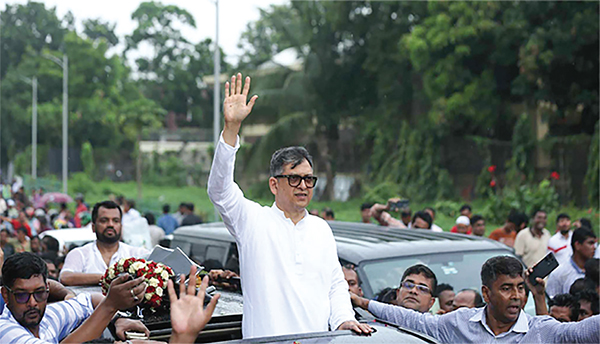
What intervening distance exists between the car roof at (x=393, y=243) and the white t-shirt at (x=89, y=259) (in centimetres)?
166

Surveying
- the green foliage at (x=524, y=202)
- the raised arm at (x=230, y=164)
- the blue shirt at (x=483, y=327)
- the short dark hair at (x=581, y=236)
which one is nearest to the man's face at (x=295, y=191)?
the raised arm at (x=230, y=164)

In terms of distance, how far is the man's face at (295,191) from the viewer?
150 inches

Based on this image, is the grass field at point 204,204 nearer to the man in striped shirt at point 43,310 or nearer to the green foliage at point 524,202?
the green foliage at point 524,202

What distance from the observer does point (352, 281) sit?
18.9ft

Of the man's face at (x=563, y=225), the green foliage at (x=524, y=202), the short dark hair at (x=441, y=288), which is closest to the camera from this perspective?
the short dark hair at (x=441, y=288)

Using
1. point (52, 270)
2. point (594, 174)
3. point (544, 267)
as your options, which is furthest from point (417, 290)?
point (594, 174)

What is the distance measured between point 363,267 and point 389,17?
22.0m

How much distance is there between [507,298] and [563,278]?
12.1 ft

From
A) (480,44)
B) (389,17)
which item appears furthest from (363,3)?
(480,44)

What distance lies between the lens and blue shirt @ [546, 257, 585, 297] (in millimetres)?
7289

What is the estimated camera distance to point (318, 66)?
2902 cm

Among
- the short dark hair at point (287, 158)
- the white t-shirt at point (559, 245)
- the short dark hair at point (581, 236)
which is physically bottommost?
the white t-shirt at point (559, 245)

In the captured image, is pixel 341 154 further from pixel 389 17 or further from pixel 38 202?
pixel 38 202

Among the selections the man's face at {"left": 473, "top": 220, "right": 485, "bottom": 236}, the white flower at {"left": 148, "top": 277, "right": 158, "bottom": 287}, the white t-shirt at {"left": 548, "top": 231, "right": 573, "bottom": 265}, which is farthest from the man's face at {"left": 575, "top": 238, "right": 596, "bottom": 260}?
the white flower at {"left": 148, "top": 277, "right": 158, "bottom": 287}
